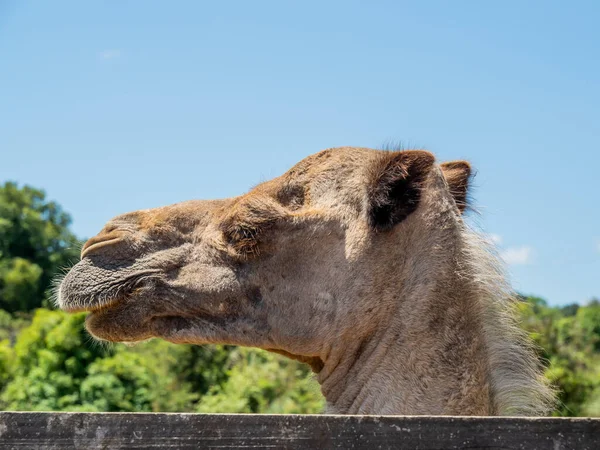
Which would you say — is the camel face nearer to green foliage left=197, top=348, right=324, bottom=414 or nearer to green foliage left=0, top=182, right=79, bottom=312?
green foliage left=197, top=348, right=324, bottom=414

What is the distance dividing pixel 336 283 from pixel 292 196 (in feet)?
2.02

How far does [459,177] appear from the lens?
498 cm

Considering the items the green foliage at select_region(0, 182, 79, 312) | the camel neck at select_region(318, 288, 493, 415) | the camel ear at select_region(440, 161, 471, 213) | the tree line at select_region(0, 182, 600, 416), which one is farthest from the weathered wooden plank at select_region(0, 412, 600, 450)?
the green foliage at select_region(0, 182, 79, 312)

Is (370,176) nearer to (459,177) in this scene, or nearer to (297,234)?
(297,234)

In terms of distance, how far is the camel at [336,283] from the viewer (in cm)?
418

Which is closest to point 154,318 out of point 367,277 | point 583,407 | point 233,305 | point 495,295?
point 233,305

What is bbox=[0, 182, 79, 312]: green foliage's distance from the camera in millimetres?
82812

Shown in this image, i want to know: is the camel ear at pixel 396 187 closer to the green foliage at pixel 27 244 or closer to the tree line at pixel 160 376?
the tree line at pixel 160 376

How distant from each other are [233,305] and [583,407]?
68.0 feet

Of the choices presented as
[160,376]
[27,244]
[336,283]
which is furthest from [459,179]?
[27,244]

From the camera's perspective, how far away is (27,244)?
4045 inches

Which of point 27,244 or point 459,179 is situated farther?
point 27,244

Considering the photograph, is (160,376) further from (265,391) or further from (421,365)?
(421,365)

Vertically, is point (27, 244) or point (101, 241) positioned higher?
point (27, 244)
